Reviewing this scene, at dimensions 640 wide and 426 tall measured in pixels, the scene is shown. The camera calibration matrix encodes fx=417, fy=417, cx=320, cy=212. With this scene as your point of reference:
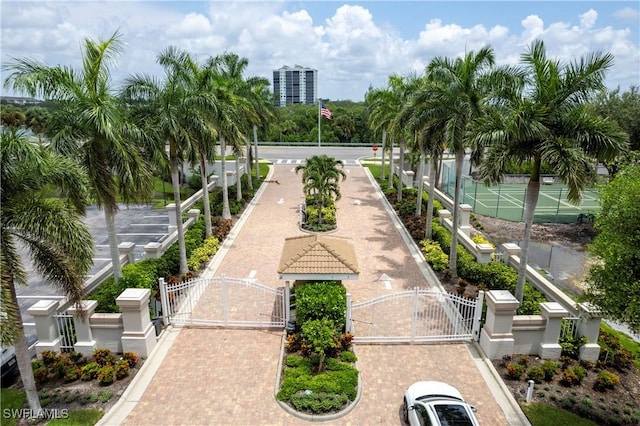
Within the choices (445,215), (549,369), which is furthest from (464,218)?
(549,369)

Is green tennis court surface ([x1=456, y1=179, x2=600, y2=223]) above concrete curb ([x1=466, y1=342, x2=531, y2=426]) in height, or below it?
above

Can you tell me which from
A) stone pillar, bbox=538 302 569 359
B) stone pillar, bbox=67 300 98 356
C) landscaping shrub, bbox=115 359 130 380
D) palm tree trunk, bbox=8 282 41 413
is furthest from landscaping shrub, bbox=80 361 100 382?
stone pillar, bbox=538 302 569 359

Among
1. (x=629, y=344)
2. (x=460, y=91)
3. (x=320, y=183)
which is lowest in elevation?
(x=629, y=344)

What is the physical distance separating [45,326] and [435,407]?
388 inches

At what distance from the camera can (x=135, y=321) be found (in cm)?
1098

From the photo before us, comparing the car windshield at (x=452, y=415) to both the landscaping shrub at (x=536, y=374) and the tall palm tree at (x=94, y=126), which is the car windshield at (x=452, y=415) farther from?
the tall palm tree at (x=94, y=126)

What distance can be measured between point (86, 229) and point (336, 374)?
21.3 ft

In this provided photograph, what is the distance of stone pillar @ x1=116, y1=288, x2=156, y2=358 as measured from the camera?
35.6 ft

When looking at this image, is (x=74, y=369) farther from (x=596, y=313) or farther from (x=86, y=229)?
(x=596, y=313)

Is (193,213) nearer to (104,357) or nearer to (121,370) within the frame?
(104,357)

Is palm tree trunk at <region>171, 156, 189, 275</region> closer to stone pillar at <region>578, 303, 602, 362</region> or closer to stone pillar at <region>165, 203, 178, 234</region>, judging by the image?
stone pillar at <region>165, 203, 178, 234</region>

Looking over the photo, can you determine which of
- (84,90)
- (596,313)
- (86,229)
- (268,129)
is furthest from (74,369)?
(268,129)

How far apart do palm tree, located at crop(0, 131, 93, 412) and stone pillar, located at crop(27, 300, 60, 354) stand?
7.04 ft

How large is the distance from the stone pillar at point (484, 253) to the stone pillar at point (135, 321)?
11.7 m
